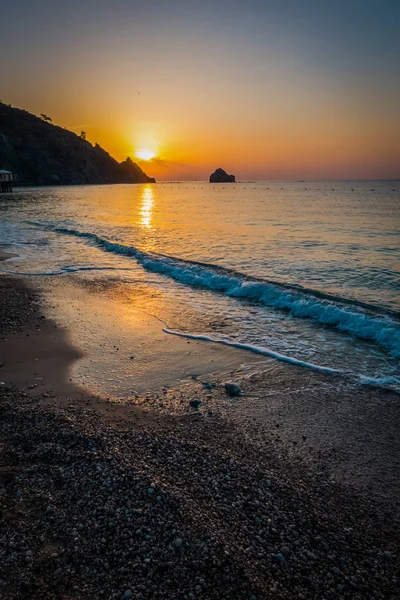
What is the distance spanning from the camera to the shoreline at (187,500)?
3268 mm

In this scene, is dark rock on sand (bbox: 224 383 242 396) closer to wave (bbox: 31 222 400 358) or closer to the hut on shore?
wave (bbox: 31 222 400 358)

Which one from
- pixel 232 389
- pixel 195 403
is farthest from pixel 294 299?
pixel 195 403

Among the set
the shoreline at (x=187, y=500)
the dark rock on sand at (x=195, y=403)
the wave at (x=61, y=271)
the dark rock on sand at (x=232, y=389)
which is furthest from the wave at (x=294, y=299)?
the dark rock on sand at (x=195, y=403)

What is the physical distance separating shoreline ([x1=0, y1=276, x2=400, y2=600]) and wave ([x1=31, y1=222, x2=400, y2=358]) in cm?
339

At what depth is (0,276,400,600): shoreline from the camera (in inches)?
129

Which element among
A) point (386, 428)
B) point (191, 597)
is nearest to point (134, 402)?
point (191, 597)

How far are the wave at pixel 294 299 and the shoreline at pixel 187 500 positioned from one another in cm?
339

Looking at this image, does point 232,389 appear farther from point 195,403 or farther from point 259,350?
point 259,350

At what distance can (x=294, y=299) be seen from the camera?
12398 mm

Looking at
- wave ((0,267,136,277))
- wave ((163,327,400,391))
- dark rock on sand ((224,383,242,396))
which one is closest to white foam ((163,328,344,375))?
wave ((163,327,400,391))

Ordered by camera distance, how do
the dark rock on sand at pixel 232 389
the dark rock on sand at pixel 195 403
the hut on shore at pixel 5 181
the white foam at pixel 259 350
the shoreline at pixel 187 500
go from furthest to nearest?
the hut on shore at pixel 5 181 < the white foam at pixel 259 350 < the dark rock on sand at pixel 232 389 < the dark rock on sand at pixel 195 403 < the shoreline at pixel 187 500

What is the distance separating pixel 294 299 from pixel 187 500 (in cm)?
929

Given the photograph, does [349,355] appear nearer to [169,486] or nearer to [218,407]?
[218,407]

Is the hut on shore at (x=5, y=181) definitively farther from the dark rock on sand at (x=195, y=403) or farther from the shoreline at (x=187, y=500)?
the dark rock on sand at (x=195, y=403)
